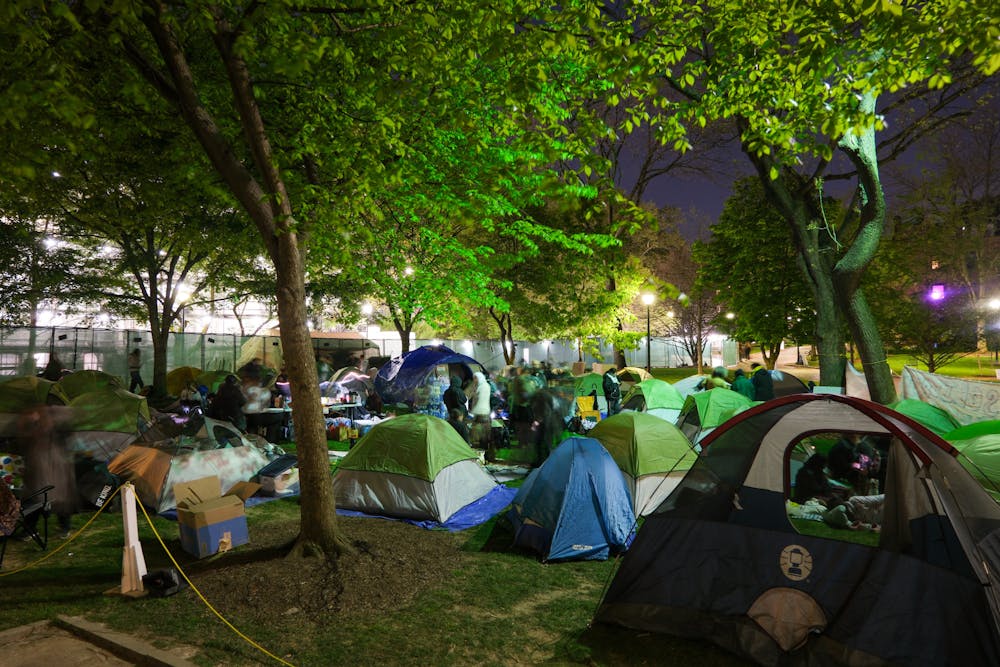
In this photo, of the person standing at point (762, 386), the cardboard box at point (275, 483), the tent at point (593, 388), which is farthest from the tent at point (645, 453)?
the tent at point (593, 388)

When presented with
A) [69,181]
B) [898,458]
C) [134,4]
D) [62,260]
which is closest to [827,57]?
[898,458]

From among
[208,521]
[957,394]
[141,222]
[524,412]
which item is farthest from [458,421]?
[141,222]

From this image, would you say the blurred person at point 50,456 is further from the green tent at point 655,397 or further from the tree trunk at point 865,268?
the tree trunk at point 865,268

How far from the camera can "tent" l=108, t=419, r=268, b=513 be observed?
8484mm

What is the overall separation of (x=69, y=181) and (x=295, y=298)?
12.6 m

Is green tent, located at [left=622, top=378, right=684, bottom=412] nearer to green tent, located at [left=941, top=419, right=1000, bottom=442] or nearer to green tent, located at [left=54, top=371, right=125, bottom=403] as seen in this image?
green tent, located at [left=941, top=419, right=1000, bottom=442]

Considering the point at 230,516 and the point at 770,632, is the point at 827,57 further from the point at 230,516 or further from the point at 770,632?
the point at 230,516

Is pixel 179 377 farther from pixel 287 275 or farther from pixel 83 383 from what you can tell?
pixel 287 275

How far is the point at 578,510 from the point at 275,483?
5.31m

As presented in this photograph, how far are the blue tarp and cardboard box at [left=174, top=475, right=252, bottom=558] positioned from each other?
5.33 feet

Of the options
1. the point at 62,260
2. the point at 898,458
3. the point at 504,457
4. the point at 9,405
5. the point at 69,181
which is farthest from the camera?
the point at 62,260

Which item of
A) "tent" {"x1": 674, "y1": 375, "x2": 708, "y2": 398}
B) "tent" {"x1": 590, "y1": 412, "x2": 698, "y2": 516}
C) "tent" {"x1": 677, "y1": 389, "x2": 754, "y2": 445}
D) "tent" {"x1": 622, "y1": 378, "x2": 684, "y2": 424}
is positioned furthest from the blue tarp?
"tent" {"x1": 674, "y1": 375, "x2": 708, "y2": 398}

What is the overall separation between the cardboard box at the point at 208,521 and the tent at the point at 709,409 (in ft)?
26.6

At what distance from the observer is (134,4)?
480cm
